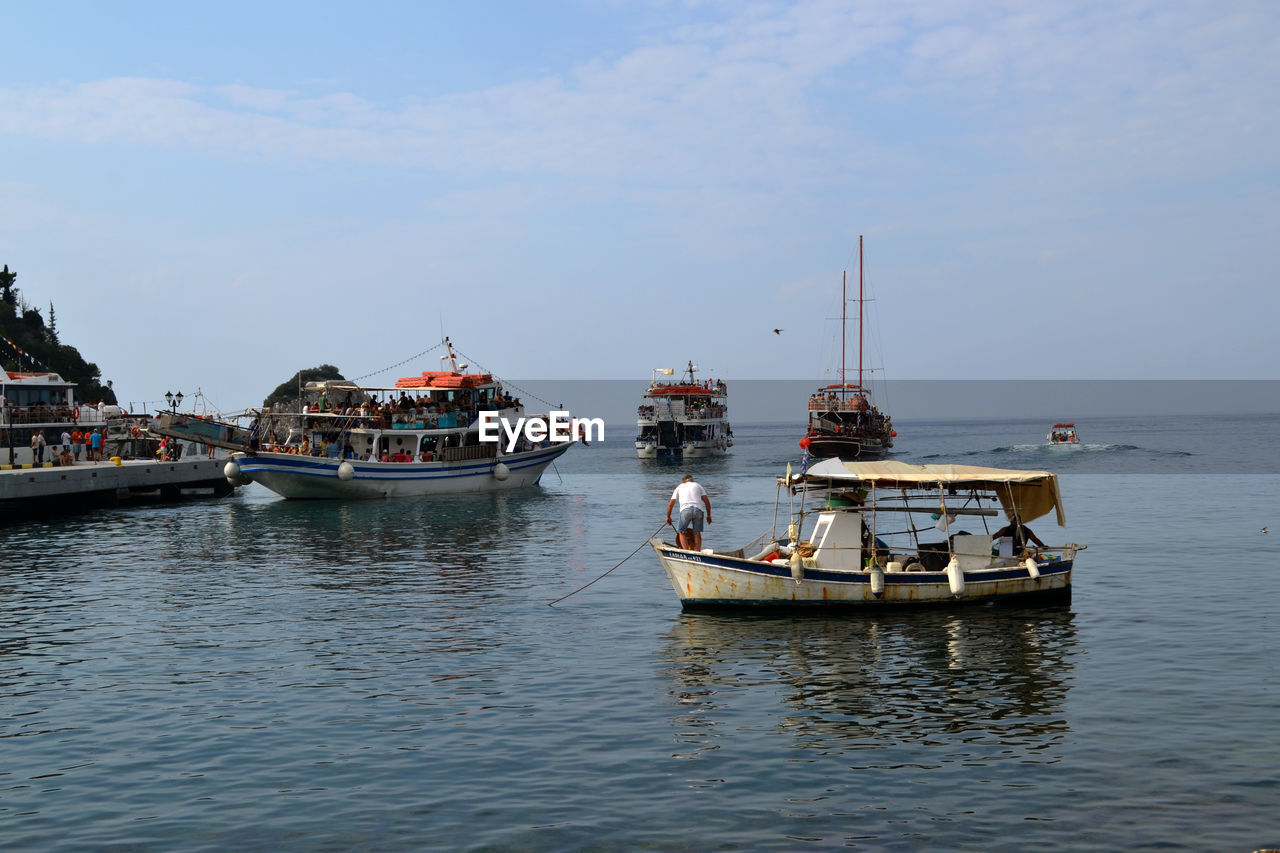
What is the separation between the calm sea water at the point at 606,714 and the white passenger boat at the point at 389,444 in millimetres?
22725

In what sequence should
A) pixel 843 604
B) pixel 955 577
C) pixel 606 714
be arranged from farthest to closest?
pixel 843 604 → pixel 955 577 → pixel 606 714

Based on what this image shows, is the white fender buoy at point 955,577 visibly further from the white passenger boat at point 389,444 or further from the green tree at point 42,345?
the green tree at point 42,345

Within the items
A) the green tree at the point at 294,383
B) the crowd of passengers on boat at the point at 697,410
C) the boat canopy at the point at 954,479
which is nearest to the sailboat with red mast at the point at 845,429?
the crowd of passengers on boat at the point at 697,410

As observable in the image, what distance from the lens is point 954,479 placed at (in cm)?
2634

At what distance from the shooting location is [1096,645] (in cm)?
2247

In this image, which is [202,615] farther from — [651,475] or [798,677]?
[651,475]

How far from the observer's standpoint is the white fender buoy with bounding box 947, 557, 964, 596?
2512 cm

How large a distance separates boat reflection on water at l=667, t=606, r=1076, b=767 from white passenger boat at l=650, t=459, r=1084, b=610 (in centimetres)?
52

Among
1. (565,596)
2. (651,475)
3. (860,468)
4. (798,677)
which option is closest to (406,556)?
(565,596)

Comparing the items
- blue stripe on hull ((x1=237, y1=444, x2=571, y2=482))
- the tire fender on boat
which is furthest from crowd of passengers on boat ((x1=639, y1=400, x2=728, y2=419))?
the tire fender on boat

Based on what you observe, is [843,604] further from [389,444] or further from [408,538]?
[389,444]

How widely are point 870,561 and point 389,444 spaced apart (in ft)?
136

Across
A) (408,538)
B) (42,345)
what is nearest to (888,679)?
(408,538)

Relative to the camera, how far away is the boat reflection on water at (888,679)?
1616 cm
